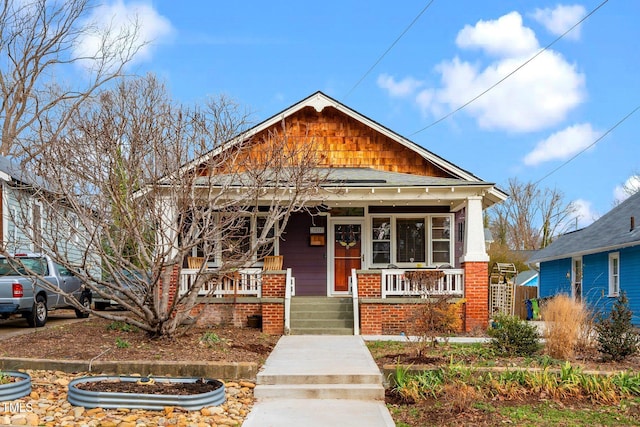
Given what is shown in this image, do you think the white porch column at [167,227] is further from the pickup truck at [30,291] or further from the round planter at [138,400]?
the pickup truck at [30,291]

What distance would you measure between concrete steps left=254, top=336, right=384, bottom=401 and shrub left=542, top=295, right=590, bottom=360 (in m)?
2.84

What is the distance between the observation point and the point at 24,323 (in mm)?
16609

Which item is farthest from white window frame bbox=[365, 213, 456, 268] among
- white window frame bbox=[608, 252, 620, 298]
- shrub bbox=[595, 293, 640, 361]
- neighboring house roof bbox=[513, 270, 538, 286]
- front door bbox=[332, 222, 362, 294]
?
neighboring house roof bbox=[513, 270, 538, 286]

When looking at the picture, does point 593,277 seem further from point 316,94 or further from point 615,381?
point 615,381

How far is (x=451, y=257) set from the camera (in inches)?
670

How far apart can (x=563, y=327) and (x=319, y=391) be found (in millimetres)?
4019

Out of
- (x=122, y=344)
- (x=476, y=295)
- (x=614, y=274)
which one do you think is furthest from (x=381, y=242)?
(x=614, y=274)

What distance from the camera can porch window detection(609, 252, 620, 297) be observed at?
20625mm

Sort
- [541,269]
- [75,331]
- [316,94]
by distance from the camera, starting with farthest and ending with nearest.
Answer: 1. [541,269]
2. [316,94]
3. [75,331]

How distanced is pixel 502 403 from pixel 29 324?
39.1 ft

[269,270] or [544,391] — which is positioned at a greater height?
[269,270]

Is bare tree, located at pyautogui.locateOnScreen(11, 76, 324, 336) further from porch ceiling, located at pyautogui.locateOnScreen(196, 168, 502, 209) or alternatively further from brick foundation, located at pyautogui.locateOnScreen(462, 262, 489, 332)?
brick foundation, located at pyautogui.locateOnScreen(462, 262, 489, 332)

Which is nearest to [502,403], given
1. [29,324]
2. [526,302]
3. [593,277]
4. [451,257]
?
[451,257]

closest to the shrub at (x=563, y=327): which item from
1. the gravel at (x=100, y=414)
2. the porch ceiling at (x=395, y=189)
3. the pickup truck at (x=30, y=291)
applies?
the porch ceiling at (x=395, y=189)
